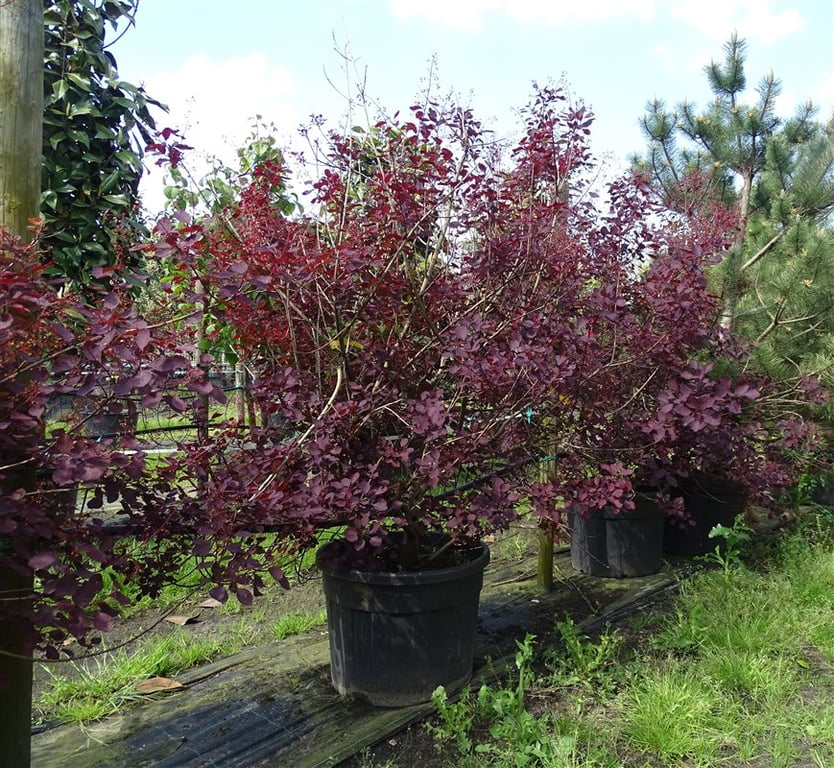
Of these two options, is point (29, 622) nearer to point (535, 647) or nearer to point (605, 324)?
point (535, 647)

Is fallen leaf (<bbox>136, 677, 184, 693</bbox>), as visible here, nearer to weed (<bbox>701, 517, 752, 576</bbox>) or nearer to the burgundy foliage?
the burgundy foliage

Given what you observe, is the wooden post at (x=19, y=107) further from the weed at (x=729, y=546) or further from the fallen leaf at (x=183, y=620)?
the weed at (x=729, y=546)

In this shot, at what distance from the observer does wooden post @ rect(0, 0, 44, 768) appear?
170cm

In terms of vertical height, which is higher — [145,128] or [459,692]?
[145,128]

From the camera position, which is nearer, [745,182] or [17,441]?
[17,441]

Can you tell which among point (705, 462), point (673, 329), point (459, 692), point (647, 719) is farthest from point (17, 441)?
point (705, 462)

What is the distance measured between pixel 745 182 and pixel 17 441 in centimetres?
678

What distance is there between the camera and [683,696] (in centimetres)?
224

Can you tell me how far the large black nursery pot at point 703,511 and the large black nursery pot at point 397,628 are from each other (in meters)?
2.15

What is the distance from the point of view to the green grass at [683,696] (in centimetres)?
206

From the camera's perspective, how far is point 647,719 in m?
2.14

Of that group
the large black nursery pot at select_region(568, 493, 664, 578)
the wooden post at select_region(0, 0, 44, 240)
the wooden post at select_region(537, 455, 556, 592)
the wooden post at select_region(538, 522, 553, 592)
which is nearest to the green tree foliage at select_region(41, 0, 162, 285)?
the wooden post at select_region(0, 0, 44, 240)

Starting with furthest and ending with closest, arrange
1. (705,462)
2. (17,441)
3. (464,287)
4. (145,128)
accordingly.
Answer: (705,462) < (145,128) < (464,287) < (17,441)

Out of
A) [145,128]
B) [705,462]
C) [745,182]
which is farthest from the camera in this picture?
[745,182]
